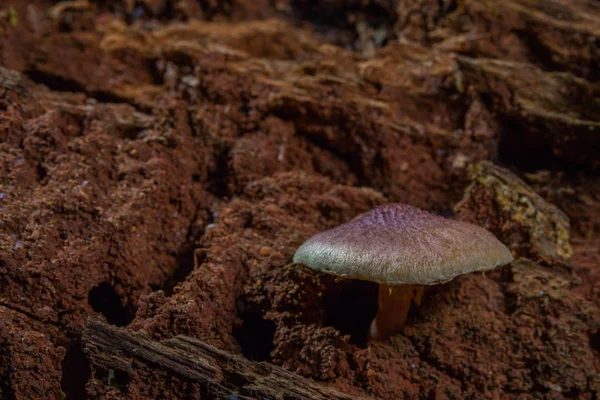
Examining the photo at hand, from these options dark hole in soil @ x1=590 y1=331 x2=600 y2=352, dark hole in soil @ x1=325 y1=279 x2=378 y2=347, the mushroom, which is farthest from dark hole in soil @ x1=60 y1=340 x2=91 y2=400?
dark hole in soil @ x1=590 y1=331 x2=600 y2=352

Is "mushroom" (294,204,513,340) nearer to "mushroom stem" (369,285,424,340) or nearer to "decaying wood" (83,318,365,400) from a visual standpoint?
"mushroom stem" (369,285,424,340)

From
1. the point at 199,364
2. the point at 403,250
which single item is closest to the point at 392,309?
the point at 403,250

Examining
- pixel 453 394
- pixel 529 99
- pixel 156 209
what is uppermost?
pixel 529 99

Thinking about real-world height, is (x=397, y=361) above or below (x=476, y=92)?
below

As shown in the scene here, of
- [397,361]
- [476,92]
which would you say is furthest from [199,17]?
[397,361]

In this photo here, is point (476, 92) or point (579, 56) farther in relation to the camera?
point (579, 56)

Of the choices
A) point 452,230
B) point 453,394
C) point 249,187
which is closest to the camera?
point 452,230

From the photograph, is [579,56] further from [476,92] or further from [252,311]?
[252,311]
